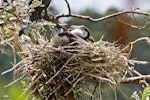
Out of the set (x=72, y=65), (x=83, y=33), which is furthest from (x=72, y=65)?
(x=83, y=33)

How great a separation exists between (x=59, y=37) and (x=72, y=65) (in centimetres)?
9

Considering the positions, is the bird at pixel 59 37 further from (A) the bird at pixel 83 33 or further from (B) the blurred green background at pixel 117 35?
(B) the blurred green background at pixel 117 35

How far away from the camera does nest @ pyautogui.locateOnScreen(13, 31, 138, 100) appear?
1.20 metres

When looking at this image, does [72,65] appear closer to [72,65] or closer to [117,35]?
[72,65]

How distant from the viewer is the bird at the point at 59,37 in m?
1.23

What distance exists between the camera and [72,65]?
1202 mm

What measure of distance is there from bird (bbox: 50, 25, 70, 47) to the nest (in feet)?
0.05

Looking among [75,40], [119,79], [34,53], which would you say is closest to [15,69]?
[34,53]

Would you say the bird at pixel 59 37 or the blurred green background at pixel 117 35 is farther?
the blurred green background at pixel 117 35

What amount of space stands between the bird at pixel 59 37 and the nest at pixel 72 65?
0.05 feet

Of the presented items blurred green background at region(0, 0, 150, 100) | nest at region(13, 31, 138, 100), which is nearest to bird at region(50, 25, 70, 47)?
nest at region(13, 31, 138, 100)

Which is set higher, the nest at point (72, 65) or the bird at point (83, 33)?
the bird at point (83, 33)

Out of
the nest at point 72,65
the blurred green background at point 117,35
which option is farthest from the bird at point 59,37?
the blurred green background at point 117,35

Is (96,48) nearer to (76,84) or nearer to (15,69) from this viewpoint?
(76,84)
